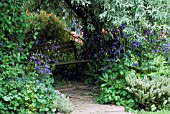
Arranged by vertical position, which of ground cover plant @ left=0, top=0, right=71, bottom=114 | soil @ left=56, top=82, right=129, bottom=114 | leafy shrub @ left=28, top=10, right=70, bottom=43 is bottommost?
soil @ left=56, top=82, right=129, bottom=114

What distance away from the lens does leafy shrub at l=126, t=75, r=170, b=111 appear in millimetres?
4359

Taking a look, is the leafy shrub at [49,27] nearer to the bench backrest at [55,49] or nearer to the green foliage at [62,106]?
the bench backrest at [55,49]

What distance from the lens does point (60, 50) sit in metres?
6.54

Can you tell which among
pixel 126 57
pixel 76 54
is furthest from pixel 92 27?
pixel 126 57

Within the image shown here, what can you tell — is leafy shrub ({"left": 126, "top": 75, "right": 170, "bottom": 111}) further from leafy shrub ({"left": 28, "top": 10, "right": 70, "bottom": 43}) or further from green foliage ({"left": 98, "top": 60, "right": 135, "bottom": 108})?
leafy shrub ({"left": 28, "top": 10, "right": 70, "bottom": 43})

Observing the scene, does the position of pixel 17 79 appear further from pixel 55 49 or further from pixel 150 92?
pixel 55 49

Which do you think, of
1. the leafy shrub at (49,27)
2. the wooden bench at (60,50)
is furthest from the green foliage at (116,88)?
the leafy shrub at (49,27)

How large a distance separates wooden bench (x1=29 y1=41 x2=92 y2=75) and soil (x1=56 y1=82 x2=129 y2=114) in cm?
52

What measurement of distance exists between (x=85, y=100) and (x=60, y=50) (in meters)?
1.96

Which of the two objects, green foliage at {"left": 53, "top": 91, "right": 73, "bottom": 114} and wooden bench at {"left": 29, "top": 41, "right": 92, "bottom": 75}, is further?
wooden bench at {"left": 29, "top": 41, "right": 92, "bottom": 75}

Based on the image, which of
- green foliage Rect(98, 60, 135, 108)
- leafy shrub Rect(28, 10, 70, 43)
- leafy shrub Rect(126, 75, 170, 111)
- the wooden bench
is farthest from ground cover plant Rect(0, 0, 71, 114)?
leafy shrub Rect(28, 10, 70, 43)

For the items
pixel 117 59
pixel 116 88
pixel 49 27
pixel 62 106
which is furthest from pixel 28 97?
pixel 49 27

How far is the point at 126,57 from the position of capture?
492 centimetres

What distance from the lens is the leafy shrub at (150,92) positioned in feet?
14.3
